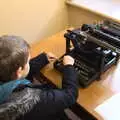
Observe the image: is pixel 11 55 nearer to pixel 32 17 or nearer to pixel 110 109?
pixel 110 109

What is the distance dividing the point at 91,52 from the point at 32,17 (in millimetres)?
1130

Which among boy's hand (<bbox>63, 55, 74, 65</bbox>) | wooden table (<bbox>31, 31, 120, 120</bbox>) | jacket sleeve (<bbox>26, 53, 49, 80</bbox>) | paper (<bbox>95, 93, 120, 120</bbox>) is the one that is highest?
boy's hand (<bbox>63, 55, 74, 65</bbox>)

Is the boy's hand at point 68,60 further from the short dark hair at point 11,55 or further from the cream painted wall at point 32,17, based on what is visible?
the cream painted wall at point 32,17

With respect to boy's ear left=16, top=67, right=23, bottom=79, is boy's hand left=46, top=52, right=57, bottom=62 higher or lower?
lower

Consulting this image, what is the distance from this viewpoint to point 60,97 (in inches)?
40.9

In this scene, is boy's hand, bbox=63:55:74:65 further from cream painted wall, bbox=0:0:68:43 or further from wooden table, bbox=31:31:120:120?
cream painted wall, bbox=0:0:68:43

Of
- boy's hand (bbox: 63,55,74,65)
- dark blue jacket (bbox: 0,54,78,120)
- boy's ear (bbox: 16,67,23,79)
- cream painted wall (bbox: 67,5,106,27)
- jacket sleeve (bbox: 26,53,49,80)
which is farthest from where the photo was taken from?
cream painted wall (bbox: 67,5,106,27)

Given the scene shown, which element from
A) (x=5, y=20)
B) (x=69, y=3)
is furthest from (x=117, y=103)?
(x=69, y=3)

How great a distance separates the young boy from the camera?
924 mm

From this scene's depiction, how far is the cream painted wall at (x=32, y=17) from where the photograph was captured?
204cm

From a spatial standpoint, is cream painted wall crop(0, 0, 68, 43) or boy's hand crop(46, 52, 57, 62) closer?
boy's hand crop(46, 52, 57, 62)

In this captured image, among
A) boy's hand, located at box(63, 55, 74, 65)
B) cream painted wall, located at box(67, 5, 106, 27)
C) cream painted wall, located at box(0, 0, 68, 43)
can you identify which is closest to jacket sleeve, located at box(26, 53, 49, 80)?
boy's hand, located at box(63, 55, 74, 65)

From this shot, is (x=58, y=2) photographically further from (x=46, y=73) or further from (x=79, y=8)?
(x=46, y=73)

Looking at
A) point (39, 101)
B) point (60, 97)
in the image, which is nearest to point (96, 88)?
point (60, 97)
